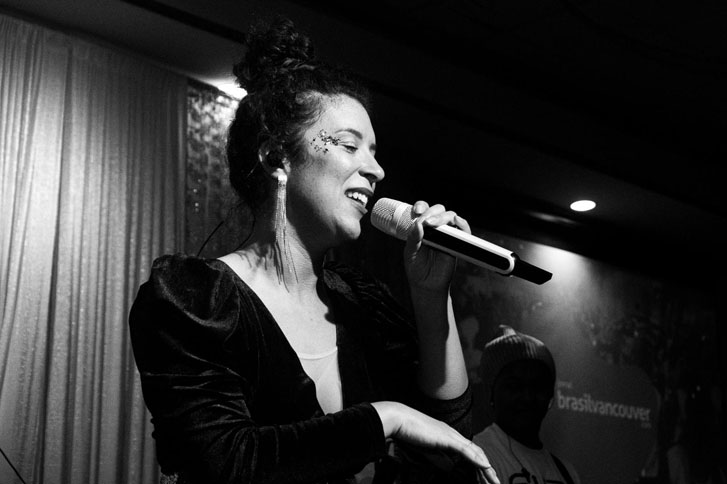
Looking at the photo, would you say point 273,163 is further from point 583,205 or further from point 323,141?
point 583,205

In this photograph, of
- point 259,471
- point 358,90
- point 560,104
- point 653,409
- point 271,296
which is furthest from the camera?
point 653,409

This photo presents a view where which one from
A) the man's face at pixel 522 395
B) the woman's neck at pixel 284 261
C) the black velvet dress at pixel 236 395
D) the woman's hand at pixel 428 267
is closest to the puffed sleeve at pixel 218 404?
the black velvet dress at pixel 236 395

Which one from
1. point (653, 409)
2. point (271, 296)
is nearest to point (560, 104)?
point (653, 409)

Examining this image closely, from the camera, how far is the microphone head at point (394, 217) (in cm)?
136

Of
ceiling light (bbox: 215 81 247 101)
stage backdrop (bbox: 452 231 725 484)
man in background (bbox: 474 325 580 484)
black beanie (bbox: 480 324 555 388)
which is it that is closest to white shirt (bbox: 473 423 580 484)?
man in background (bbox: 474 325 580 484)

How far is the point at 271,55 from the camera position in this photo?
152 centimetres

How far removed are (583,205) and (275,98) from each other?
12.4 feet

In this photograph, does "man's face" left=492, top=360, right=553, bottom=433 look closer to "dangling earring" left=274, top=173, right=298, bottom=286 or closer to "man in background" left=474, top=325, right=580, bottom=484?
"man in background" left=474, top=325, right=580, bottom=484

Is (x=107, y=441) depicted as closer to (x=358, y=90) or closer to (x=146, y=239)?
(x=146, y=239)

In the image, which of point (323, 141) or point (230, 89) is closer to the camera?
A: point (323, 141)

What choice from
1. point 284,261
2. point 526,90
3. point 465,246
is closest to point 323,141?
point 284,261

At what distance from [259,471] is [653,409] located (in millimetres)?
4563

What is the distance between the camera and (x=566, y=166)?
4.40 metres

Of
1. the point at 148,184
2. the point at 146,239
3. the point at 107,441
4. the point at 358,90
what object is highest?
the point at 148,184
